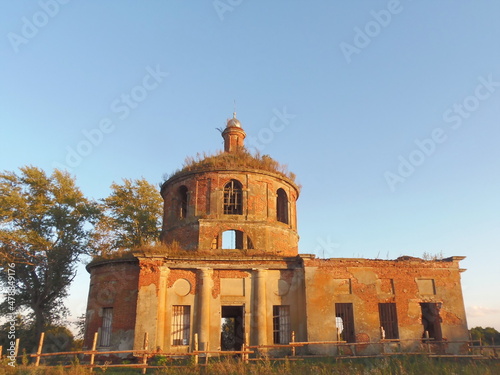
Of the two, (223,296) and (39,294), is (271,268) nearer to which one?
(223,296)

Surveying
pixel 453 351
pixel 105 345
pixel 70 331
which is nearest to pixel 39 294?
pixel 70 331

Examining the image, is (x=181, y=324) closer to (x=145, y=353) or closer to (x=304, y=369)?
(x=145, y=353)

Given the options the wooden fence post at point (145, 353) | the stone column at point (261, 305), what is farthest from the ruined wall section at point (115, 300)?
the stone column at point (261, 305)

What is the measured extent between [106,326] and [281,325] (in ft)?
23.4

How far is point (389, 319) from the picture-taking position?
16.9 m

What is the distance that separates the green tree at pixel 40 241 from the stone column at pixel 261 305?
15420 mm

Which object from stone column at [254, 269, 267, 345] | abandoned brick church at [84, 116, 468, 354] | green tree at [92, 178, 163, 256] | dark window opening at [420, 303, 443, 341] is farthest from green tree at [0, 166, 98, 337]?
dark window opening at [420, 303, 443, 341]

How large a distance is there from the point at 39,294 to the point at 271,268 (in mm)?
16816

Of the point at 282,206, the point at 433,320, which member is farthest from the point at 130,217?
the point at 433,320

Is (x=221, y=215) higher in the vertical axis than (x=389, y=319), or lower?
higher

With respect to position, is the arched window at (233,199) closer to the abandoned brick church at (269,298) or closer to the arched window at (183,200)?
the arched window at (183,200)

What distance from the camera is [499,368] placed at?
34.4 feet

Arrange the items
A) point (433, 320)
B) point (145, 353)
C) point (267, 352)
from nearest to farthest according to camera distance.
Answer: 1. point (145, 353)
2. point (267, 352)
3. point (433, 320)

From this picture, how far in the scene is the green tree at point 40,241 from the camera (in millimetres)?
24703
